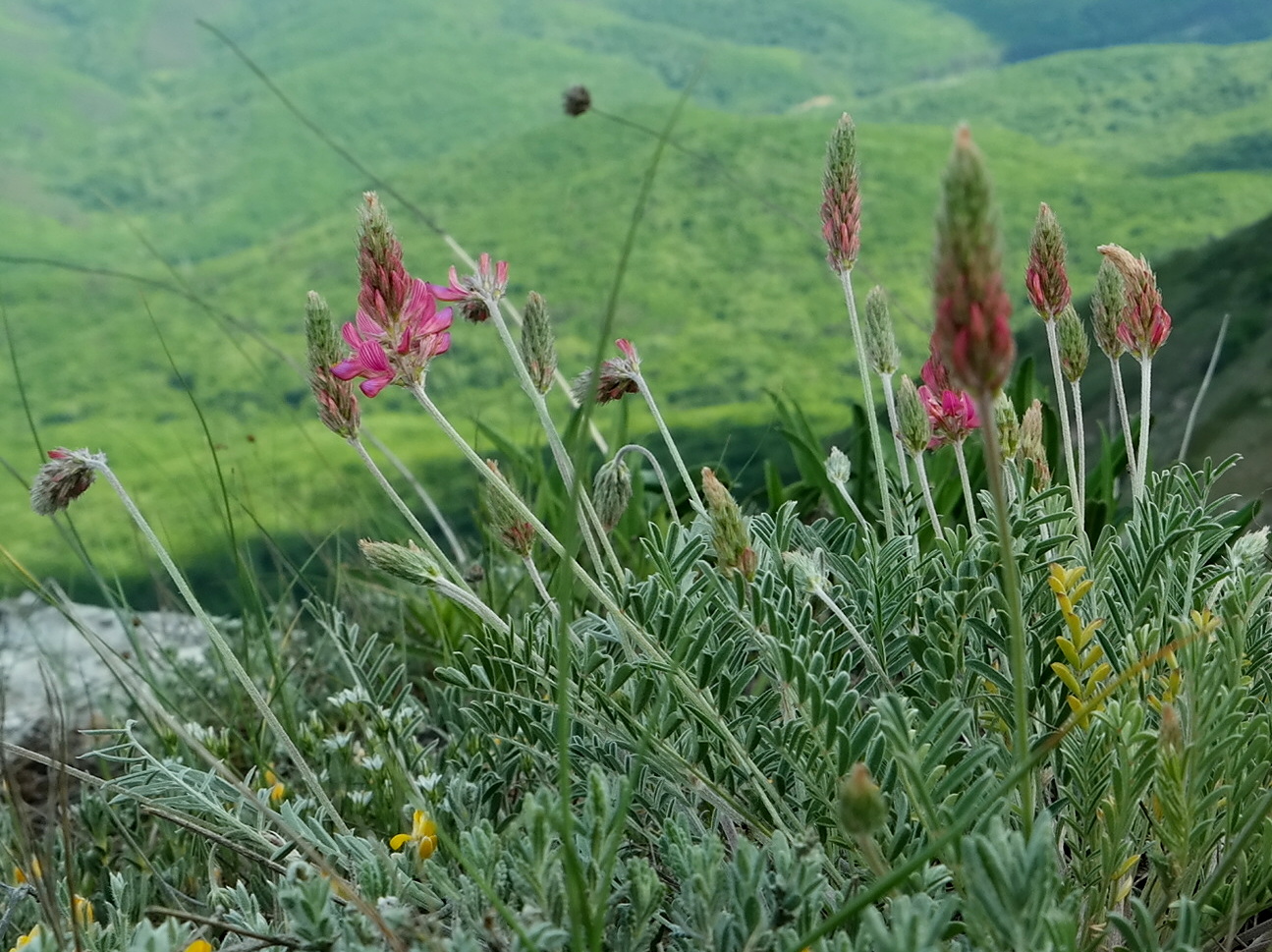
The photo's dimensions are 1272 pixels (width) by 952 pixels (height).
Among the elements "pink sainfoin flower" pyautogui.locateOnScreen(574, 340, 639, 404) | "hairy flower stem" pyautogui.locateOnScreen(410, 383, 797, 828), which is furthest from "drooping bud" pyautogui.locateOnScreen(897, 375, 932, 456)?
"hairy flower stem" pyautogui.locateOnScreen(410, 383, 797, 828)

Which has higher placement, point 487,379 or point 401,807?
point 401,807

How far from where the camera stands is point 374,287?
117cm

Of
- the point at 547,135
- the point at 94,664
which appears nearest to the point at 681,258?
the point at 547,135

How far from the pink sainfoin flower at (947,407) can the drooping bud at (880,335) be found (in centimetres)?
5

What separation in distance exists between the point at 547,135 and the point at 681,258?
114 inches

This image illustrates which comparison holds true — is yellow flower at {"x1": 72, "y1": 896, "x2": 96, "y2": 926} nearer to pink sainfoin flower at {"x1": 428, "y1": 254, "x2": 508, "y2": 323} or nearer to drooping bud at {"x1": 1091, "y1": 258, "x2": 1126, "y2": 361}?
pink sainfoin flower at {"x1": 428, "y1": 254, "x2": 508, "y2": 323}

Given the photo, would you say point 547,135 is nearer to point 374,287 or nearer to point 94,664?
point 94,664

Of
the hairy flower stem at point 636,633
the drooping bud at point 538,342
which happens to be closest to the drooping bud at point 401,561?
the hairy flower stem at point 636,633

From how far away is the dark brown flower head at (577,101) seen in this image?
8.96 feet

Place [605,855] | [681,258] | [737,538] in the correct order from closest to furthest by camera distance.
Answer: [605,855] < [737,538] < [681,258]

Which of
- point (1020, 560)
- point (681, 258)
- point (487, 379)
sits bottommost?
point (487, 379)

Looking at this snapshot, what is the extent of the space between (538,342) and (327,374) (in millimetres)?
241

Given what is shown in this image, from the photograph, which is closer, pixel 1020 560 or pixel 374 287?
pixel 374 287

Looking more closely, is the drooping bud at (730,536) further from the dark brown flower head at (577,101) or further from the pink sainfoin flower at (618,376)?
the dark brown flower head at (577,101)
